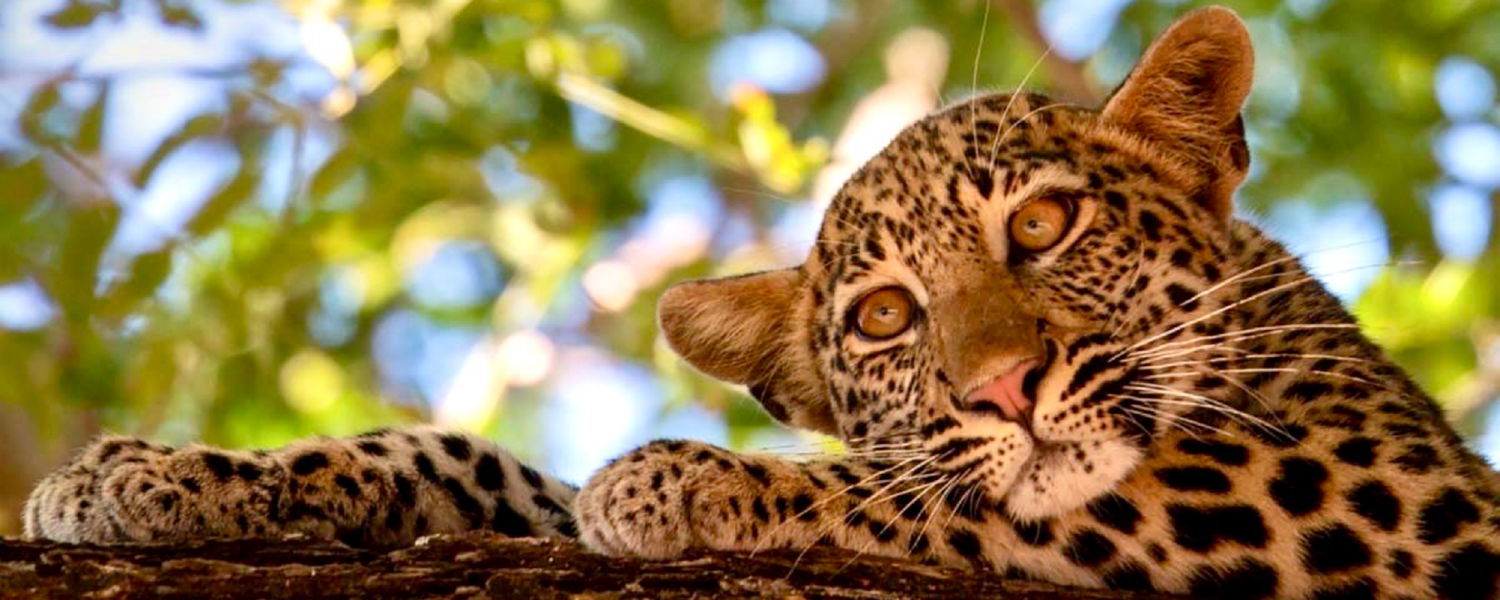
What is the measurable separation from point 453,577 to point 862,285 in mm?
1919

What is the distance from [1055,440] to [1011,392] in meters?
0.16

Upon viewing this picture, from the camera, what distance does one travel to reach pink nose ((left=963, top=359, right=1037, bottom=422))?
15.2 feet

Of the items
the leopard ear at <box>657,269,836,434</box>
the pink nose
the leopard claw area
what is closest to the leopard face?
the pink nose

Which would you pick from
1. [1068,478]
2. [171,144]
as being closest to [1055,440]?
[1068,478]

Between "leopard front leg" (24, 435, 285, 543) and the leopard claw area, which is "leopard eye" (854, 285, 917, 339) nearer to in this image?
the leopard claw area

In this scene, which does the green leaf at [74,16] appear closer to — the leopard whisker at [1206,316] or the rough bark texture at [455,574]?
the rough bark texture at [455,574]

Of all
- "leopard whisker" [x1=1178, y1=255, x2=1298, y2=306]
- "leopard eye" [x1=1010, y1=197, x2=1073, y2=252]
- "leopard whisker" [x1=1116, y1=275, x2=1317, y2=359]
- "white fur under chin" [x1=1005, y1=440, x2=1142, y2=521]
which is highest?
"leopard eye" [x1=1010, y1=197, x2=1073, y2=252]

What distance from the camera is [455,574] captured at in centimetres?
399

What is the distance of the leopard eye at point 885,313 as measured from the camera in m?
5.36

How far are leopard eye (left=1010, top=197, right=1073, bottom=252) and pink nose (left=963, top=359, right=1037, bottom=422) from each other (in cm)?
61

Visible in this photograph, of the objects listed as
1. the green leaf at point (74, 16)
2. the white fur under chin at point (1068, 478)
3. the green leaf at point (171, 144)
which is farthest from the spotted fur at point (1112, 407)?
the green leaf at point (74, 16)

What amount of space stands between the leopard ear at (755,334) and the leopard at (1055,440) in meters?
0.25

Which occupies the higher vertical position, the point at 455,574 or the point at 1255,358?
the point at 1255,358

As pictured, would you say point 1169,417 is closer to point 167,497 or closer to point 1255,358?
point 1255,358
